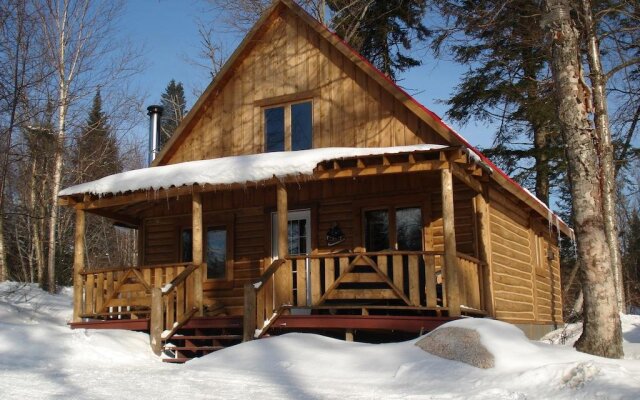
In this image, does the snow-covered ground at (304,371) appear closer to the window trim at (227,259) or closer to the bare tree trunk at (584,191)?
the bare tree trunk at (584,191)

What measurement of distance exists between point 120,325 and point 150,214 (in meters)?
3.73

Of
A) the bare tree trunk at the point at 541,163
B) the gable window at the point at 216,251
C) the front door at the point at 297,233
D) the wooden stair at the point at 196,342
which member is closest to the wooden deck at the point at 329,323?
the wooden stair at the point at 196,342

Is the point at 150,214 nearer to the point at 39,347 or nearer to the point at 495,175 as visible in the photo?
the point at 39,347

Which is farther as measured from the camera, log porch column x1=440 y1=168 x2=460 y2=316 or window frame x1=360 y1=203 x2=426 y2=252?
window frame x1=360 y1=203 x2=426 y2=252

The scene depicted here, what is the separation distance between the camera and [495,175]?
1262cm

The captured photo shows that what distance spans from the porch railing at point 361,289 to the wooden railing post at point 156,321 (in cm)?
167

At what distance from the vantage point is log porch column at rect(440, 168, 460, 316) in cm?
1057

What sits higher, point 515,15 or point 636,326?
point 515,15

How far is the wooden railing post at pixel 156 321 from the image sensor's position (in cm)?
1186

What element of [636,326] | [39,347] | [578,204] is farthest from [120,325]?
Answer: [636,326]

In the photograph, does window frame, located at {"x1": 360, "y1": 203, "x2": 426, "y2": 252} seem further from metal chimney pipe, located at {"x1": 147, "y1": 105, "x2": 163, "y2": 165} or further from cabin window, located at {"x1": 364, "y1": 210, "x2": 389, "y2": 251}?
metal chimney pipe, located at {"x1": 147, "y1": 105, "x2": 163, "y2": 165}

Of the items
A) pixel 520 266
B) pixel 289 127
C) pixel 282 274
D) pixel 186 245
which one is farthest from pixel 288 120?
pixel 520 266

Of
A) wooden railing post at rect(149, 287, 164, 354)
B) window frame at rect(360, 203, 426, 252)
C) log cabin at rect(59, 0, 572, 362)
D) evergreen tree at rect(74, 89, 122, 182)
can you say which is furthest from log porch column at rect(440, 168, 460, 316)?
evergreen tree at rect(74, 89, 122, 182)

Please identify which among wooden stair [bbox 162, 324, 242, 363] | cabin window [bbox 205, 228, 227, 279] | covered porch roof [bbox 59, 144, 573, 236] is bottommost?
wooden stair [bbox 162, 324, 242, 363]
